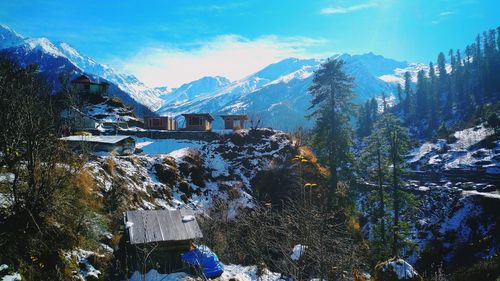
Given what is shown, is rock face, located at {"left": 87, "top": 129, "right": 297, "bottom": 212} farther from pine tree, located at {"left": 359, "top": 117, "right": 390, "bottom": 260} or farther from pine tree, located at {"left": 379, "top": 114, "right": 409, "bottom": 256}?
pine tree, located at {"left": 379, "top": 114, "right": 409, "bottom": 256}

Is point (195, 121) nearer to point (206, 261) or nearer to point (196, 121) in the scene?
point (196, 121)

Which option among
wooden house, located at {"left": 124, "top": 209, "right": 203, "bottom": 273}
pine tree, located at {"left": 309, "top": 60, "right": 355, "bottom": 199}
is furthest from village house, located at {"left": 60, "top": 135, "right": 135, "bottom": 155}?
pine tree, located at {"left": 309, "top": 60, "right": 355, "bottom": 199}

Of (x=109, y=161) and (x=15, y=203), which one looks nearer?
(x=15, y=203)

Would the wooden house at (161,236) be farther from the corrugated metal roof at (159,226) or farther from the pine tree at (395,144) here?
the pine tree at (395,144)

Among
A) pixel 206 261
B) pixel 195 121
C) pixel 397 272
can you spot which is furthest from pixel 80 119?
pixel 397 272

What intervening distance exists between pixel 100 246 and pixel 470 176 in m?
66.5

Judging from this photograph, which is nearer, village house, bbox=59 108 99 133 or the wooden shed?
village house, bbox=59 108 99 133

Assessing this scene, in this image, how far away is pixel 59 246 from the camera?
14930 mm

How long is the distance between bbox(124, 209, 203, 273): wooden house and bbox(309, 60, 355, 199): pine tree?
57.8ft

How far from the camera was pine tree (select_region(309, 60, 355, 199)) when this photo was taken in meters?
33.2

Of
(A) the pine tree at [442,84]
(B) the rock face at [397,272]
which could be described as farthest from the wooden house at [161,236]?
(A) the pine tree at [442,84]

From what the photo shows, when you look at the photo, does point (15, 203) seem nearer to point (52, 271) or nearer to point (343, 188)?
point (52, 271)

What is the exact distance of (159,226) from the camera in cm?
2033

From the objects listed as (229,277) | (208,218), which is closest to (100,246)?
(229,277)
